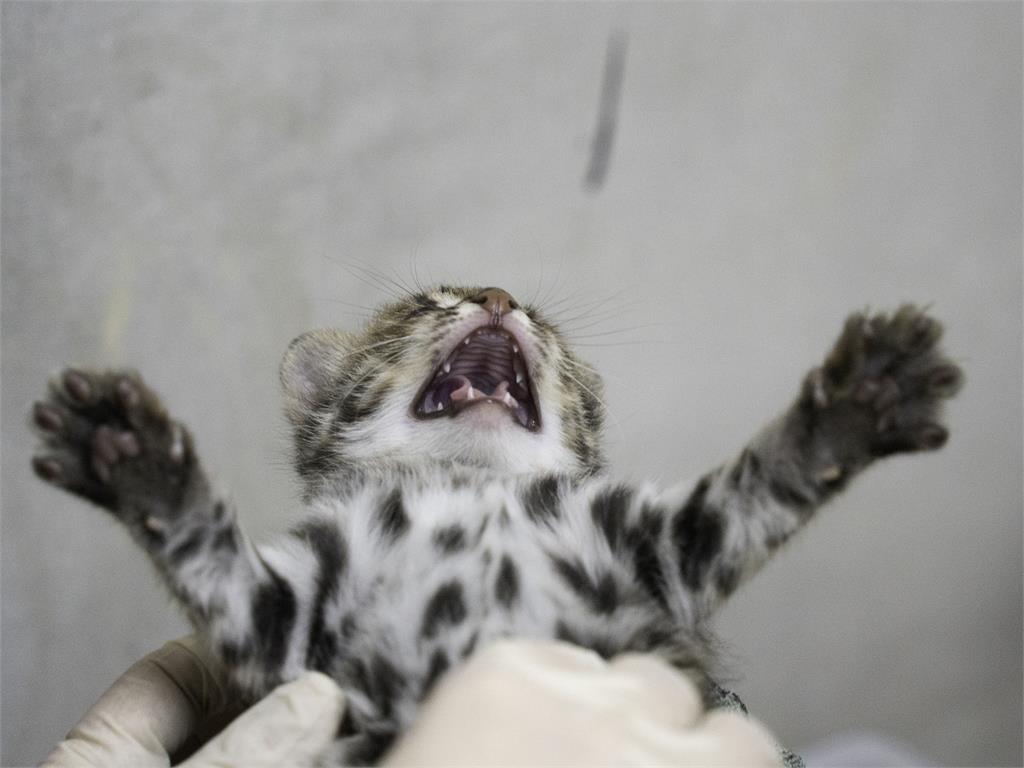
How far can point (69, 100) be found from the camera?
11.7 feet

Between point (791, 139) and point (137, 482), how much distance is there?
12.4 feet

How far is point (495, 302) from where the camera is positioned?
238cm

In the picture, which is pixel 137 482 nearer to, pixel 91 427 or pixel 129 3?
pixel 91 427

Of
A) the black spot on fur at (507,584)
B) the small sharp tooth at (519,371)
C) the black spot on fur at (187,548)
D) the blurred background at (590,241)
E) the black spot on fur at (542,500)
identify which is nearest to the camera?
the black spot on fur at (187,548)

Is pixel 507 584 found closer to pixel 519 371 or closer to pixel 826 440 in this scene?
pixel 826 440

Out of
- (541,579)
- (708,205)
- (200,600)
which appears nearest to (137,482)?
(200,600)

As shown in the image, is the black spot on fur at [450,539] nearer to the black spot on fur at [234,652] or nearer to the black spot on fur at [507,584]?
the black spot on fur at [507,584]

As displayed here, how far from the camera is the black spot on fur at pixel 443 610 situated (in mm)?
1686

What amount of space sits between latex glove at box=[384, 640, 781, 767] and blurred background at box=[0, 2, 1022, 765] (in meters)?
1.90

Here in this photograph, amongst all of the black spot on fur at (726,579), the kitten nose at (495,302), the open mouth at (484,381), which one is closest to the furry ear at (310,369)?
the open mouth at (484,381)

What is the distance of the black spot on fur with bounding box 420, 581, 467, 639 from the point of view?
1686 millimetres

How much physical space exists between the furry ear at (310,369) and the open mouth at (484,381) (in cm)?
35

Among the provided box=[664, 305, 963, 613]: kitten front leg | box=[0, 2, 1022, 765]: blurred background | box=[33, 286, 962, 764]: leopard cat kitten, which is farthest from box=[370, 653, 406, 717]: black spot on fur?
box=[0, 2, 1022, 765]: blurred background

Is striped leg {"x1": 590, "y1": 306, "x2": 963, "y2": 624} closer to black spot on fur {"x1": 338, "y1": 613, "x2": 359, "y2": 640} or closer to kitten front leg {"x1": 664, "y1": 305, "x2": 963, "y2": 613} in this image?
kitten front leg {"x1": 664, "y1": 305, "x2": 963, "y2": 613}
